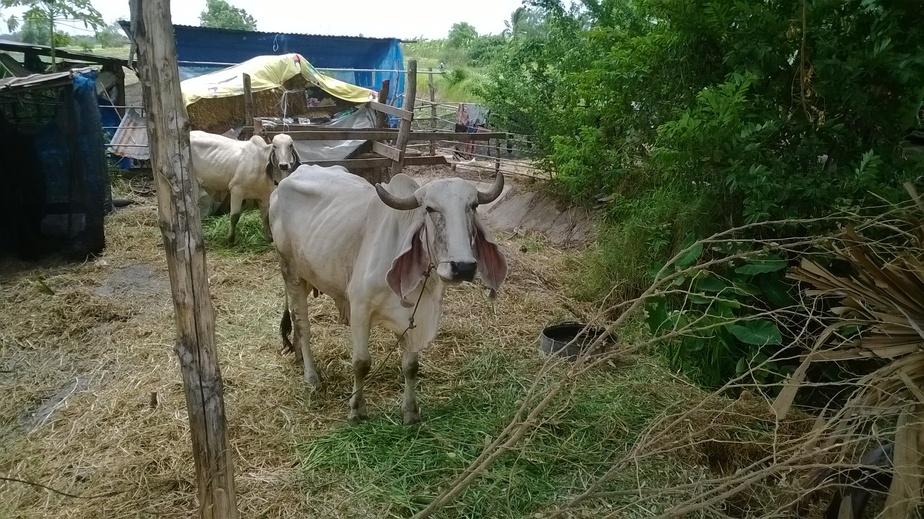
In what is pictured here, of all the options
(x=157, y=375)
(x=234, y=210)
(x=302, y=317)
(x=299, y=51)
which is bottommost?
(x=157, y=375)

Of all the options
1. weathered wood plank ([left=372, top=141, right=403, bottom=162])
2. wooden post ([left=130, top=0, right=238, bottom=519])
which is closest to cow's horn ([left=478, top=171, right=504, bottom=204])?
wooden post ([left=130, top=0, right=238, bottom=519])

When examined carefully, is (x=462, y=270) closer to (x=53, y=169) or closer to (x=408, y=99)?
(x=408, y=99)

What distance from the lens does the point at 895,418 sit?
264cm

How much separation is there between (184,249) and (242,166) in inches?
234

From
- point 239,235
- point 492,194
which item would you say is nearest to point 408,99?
point 239,235

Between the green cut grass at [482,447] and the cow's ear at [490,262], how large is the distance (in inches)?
29.7

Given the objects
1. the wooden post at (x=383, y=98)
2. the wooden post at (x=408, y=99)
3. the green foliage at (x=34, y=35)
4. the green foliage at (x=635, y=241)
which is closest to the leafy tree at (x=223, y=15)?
the green foliage at (x=34, y=35)

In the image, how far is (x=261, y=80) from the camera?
1189cm

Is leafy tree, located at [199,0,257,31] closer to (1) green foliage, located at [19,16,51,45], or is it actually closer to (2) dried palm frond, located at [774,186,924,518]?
(1) green foliage, located at [19,16,51,45]

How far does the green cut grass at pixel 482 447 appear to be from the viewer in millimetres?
3148

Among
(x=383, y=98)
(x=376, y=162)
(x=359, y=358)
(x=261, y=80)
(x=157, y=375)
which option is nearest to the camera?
(x=359, y=358)

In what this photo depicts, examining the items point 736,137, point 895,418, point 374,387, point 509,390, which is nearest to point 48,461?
point 374,387

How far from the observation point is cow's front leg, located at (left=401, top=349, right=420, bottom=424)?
148 inches

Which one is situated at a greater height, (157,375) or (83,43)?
(83,43)
